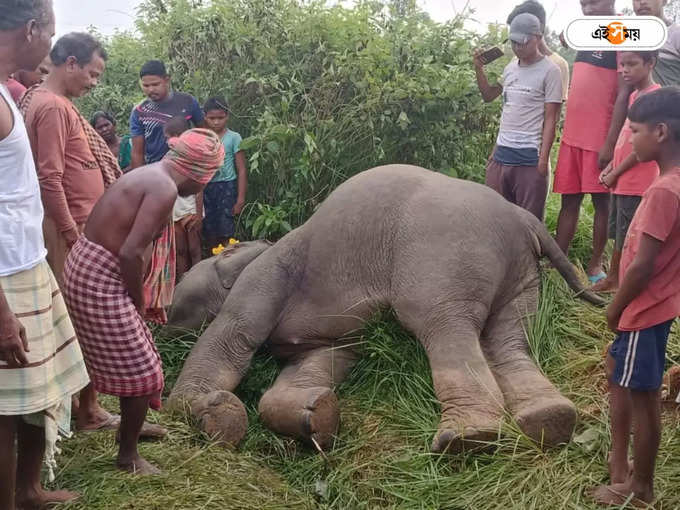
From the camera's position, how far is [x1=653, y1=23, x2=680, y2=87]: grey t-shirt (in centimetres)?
502

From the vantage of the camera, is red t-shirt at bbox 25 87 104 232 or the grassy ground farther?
red t-shirt at bbox 25 87 104 232

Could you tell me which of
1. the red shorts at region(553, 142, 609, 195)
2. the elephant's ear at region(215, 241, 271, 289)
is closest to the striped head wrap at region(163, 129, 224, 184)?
the elephant's ear at region(215, 241, 271, 289)

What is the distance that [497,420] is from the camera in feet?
12.1

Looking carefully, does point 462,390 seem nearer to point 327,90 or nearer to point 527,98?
point 527,98

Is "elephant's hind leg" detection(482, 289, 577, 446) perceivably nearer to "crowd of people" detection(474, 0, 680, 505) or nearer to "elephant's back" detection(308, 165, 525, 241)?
"crowd of people" detection(474, 0, 680, 505)

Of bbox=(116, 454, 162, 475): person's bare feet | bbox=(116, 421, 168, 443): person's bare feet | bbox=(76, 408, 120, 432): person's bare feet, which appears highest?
bbox=(116, 454, 162, 475): person's bare feet

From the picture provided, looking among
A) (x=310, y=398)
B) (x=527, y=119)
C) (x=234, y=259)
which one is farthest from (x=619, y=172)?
(x=234, y=259)

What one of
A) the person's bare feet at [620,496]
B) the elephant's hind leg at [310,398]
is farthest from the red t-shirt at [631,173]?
the person's bare feet at [620,496]

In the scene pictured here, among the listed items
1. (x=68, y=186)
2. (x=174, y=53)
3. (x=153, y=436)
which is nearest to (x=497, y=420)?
(x=153, y=436)

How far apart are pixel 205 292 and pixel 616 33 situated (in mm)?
3215

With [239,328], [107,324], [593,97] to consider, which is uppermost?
[593,97]

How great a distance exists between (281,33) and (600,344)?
12.4 ft

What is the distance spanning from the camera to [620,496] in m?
3.09

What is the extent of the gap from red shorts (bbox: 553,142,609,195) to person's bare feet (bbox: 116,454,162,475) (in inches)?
135
